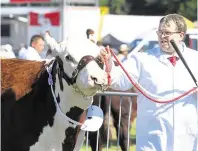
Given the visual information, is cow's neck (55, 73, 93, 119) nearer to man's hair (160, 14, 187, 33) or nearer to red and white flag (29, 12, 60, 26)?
man's hair (160, 14, 187, 33)

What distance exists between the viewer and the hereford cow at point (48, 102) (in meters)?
5.92

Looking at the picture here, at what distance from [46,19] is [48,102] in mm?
21446

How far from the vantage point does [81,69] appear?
227 inches

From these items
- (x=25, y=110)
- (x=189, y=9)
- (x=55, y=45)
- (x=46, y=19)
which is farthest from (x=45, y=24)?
(x=189, y=9)

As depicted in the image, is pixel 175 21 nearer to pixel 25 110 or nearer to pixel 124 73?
pixel 124 73

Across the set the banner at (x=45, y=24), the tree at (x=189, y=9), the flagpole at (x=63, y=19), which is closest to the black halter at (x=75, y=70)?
the flagpole at (x=63, y=19)

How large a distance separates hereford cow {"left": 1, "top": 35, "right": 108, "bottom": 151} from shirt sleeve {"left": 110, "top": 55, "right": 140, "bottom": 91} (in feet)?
0.89

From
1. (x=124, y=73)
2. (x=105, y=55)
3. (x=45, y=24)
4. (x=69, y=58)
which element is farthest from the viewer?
(x=45, y=24)

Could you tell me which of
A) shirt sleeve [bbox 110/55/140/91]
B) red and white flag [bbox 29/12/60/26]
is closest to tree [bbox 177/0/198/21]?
red and white flag [bbox 29/12/60/26]

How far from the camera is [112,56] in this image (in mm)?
5977

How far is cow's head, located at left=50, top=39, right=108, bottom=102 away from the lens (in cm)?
561

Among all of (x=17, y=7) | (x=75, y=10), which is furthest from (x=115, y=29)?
(x=17, y=7)

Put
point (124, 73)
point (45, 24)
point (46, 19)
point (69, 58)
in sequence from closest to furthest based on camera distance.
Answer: point (69, 58) → point (124, 73) → point (45, 24) → point (46, 19)

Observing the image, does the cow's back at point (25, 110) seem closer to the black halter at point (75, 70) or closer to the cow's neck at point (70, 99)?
the cow's neck at point (70, 99)
